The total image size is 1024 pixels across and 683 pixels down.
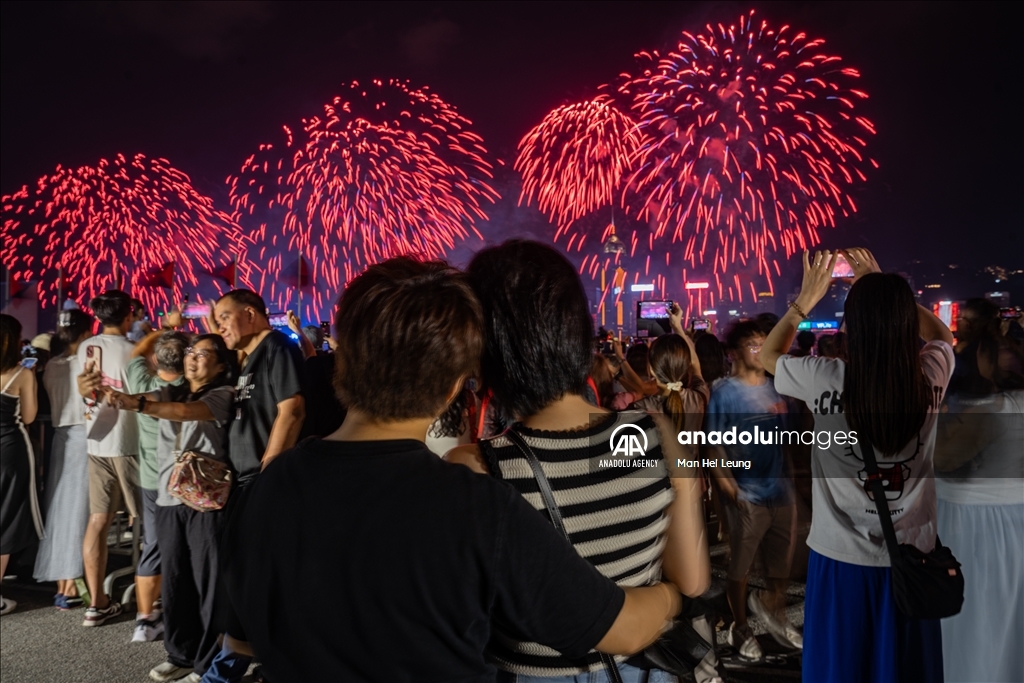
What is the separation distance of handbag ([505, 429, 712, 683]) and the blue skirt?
157cm

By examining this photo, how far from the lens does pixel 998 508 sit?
3.21 metres

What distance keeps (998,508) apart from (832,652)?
1.30m

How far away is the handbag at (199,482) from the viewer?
367 cm

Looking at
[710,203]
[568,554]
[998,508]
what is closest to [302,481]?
[568,554]

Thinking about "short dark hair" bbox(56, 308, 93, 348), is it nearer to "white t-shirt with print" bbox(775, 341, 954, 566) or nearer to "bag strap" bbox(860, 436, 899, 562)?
"white t-shirt with print" bbox(775, 341, 954, 566)

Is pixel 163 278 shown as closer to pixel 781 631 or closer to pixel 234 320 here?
pixel 234 320

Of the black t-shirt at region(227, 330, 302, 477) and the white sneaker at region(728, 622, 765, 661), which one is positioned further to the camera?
the white sneaker at region(728, 622, 765, 661)

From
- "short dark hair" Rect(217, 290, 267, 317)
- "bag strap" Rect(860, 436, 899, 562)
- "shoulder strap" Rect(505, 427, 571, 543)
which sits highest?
"short dark hair" Rect(217, 290, 267, 317)

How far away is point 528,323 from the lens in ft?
4.79

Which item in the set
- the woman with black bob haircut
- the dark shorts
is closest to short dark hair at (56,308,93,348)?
the dark shorts

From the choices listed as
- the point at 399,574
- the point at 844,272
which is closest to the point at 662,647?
the point at 399,574

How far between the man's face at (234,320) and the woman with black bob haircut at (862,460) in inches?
127

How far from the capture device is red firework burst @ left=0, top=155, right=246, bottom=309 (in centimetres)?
1488

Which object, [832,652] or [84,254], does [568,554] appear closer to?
[832,652]
